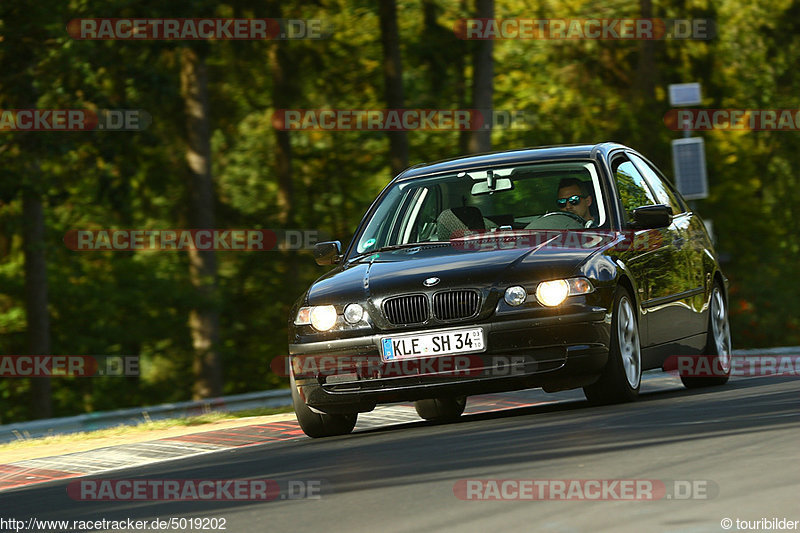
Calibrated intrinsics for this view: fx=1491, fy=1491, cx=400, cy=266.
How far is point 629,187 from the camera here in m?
10.7

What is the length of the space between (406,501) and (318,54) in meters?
30.5

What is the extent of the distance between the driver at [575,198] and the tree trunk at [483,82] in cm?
1444

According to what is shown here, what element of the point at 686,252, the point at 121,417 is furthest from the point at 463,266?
the point at 121,417

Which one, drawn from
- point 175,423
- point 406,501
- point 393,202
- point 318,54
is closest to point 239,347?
point 318,54

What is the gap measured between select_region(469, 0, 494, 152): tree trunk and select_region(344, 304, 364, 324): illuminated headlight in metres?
15.8

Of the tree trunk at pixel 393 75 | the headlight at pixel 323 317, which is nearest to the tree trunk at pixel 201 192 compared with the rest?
the tree trunk at pixel 393 75

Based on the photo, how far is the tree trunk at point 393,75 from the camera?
102 feet

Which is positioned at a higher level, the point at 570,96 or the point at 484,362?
the point at 570,96

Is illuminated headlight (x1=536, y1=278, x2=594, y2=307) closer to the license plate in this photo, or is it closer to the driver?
the license plate

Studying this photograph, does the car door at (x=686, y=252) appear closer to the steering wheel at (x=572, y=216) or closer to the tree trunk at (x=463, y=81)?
the steering wheel at (x=572, y=216)

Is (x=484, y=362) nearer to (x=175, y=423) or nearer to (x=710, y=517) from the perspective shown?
(x=710, y=517)

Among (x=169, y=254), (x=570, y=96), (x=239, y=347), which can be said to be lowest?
(x=239, y=347)

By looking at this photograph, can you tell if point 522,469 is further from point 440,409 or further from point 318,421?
point 440,409

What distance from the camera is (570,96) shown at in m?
39.0
